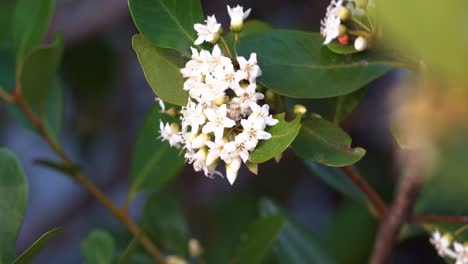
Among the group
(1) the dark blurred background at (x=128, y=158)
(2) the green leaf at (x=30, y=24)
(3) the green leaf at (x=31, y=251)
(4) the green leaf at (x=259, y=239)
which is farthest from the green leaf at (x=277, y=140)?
(1) the dark blurred background at (x=128, y=158)


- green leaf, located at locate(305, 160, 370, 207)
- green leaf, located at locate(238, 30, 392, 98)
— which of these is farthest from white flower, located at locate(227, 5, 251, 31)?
green leaf, located at locate(305, 160, 370, 207)

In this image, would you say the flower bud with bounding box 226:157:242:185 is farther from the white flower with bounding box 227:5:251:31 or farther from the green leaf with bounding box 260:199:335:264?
the green leaf with bounding box 260:199:335:264

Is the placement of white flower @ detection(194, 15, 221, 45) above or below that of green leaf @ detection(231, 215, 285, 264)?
above

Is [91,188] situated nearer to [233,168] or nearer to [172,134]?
[172,134]

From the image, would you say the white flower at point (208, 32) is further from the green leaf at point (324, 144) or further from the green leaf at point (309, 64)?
the green leaf at point (324, 144)

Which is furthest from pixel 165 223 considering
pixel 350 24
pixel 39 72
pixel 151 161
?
pixel 350 24

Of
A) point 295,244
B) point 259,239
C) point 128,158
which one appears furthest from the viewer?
point 128,158
